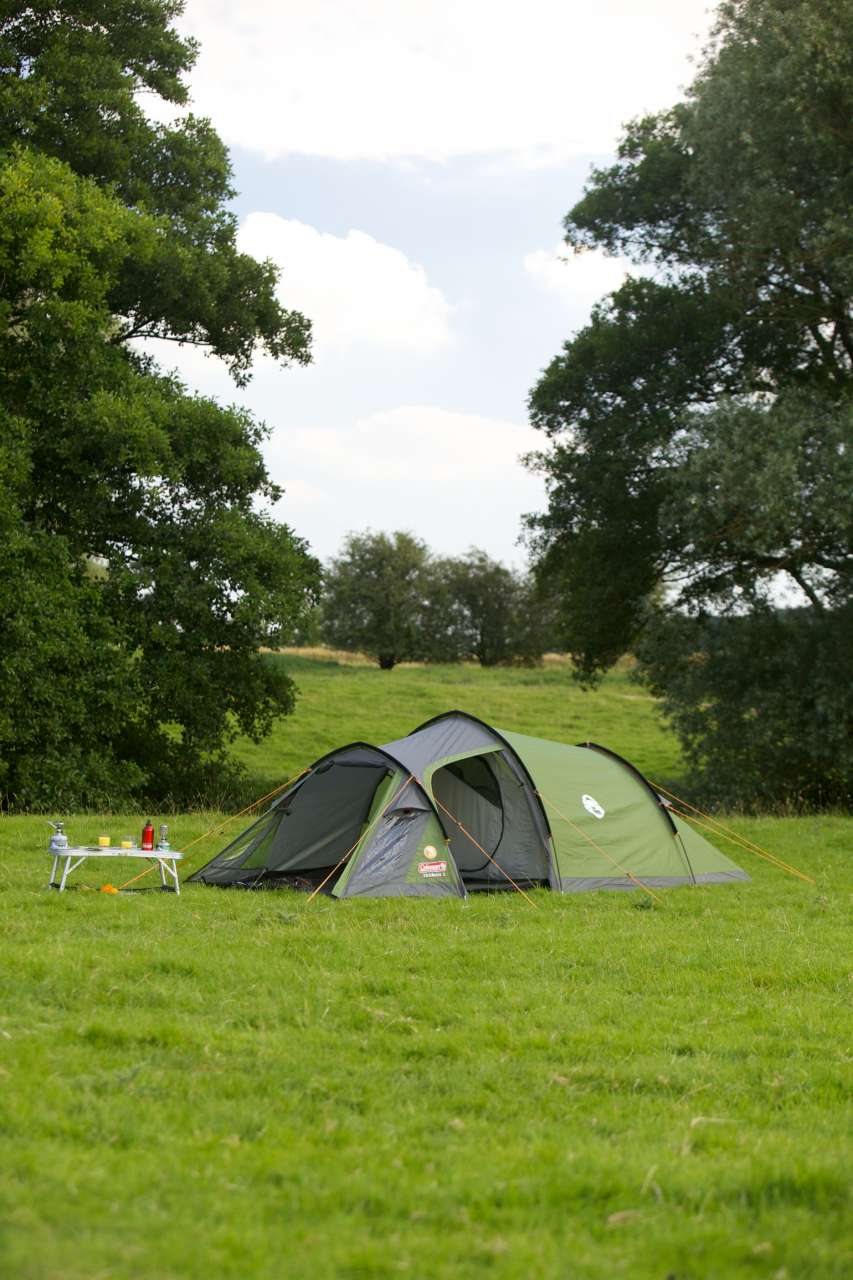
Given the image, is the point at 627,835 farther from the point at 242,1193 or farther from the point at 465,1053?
the point at 242,1193

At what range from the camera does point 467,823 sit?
43.9ft

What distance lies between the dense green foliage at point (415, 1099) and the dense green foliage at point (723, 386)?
1204 cm

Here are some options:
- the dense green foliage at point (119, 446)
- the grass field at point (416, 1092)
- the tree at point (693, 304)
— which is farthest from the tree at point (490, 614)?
the grass field at point (416, 1092)

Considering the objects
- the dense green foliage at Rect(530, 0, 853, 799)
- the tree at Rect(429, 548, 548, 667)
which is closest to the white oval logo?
the dense green foliage at Rect(530, 0, 853, 799)

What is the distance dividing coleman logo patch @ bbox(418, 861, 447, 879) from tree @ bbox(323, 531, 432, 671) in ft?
147

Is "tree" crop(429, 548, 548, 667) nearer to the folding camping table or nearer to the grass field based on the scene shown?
the folding camping table

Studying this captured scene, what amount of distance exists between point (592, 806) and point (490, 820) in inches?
44.2

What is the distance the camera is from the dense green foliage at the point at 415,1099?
13.4 ft

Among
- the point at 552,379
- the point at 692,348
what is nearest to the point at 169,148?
the point at 552,379

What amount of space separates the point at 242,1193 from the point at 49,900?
6.76m

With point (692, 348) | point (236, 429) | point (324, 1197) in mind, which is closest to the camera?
point (324, 1197)

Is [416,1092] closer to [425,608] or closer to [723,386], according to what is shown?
[723,386]

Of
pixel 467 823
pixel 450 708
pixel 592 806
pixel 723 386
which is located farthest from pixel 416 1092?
pixel 450 708

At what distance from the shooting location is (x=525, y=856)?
13.2 metres
